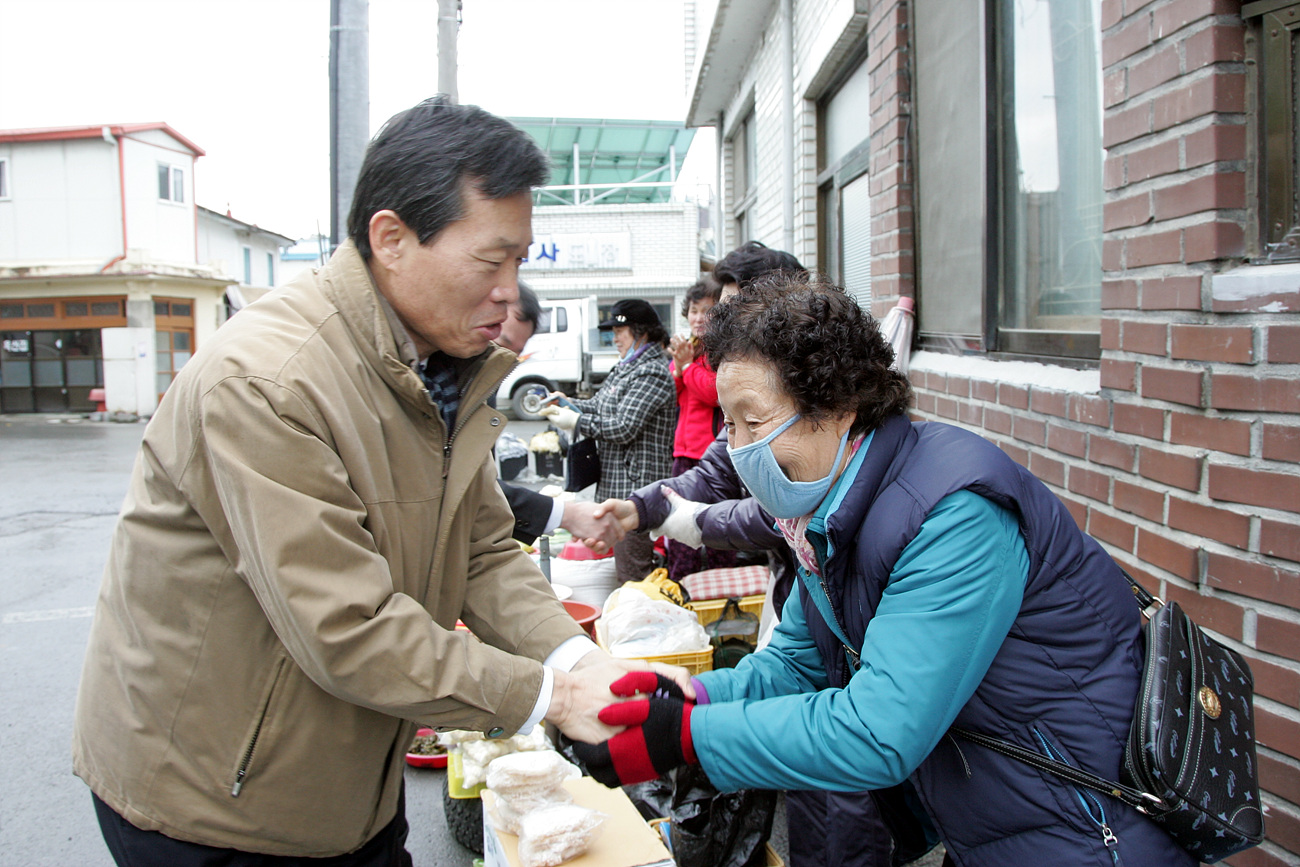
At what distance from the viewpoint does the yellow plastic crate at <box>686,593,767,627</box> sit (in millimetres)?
3768

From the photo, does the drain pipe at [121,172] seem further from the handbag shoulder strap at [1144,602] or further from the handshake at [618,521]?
the handbag shoulder strap at [1144,602]

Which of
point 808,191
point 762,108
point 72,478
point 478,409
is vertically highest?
point 762,108

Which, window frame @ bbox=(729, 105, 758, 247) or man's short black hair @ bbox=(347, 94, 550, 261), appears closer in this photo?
man's short black hair @ bbox=(347, 94, 550, 261)

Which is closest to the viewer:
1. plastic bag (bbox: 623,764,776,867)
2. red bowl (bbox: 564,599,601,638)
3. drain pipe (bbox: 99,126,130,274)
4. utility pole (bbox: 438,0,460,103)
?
plastic bag (bbox: 623,764,776,867)

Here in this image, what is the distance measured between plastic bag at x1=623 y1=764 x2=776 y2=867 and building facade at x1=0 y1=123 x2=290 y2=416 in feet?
78.3

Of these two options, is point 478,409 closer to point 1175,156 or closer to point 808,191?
point 1175,156

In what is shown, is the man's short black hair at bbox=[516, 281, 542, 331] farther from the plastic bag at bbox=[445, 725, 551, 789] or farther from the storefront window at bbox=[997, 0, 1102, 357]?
the storefront window at bbox=[997, 0, 1102, 357]

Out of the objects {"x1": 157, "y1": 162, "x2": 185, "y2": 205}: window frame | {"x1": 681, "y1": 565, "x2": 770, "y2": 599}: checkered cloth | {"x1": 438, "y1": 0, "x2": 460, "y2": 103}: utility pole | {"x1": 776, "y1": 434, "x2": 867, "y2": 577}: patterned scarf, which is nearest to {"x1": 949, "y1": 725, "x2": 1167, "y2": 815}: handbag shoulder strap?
{"x1": 776, "y1": 434, "x2": 867, "y2": 577}: patterned scarf

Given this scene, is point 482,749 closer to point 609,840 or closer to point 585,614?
point 609,840

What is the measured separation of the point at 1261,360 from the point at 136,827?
2477 mm

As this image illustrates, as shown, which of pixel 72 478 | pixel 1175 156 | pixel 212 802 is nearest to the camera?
pixel 212 802

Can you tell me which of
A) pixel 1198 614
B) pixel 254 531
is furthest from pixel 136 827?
pixel 1198 614

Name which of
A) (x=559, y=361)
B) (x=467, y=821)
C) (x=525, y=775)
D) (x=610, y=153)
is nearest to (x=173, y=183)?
(x=610, y=153)

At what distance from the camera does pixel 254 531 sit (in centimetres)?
147
